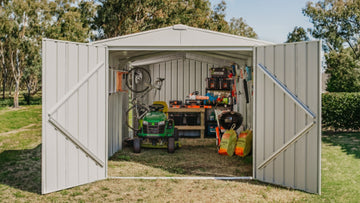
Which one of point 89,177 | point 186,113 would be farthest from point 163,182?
point 186,113

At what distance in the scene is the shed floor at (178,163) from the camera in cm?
588

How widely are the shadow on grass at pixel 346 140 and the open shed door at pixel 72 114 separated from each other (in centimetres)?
538

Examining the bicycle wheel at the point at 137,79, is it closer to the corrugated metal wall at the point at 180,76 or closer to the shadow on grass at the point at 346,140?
the corrugated metal wall at the point at 180,76

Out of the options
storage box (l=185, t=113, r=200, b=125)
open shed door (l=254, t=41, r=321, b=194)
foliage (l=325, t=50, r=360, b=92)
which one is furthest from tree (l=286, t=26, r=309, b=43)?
open shed door (l=254, t=41, r=321, b=194)

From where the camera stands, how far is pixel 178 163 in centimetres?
661

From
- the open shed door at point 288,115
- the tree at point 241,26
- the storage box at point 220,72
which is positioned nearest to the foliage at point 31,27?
the storage box at point 220,72

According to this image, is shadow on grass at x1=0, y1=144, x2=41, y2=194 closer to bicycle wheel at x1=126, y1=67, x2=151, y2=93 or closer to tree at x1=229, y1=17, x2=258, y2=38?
bicycle wheel at x1=126, y1=67, x2=151, y2=93

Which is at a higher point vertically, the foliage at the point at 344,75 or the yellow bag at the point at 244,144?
the foliage at the point at 344,75

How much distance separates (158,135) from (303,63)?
372cm

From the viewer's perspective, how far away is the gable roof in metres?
5.62

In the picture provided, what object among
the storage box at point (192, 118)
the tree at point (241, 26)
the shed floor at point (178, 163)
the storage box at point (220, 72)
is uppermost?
the tree at point (241, 26)

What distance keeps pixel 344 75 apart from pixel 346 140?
32.3 feet

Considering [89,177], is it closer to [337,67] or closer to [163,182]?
[163,182]

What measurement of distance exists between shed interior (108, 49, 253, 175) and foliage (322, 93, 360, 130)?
304 centimetres
